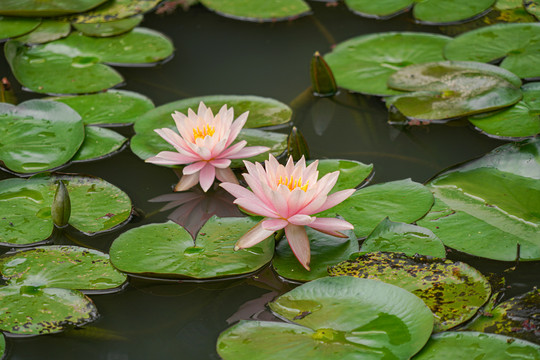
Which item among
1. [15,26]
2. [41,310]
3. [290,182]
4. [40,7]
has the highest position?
[40,7]

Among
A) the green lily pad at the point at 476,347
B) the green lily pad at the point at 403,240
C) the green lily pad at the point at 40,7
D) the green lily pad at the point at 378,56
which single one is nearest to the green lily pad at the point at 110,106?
the green lily pad at the point at 40,7

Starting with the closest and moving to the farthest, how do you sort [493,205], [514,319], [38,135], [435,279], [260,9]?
[514,319], [435,279], [493,205], [38,135], [260,9]

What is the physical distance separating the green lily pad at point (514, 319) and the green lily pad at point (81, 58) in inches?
85.1

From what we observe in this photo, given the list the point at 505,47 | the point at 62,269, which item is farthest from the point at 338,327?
the point at 505,47

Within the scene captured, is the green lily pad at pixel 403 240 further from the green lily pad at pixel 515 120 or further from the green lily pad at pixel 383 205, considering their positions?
the green lily pad at pixel 515 120

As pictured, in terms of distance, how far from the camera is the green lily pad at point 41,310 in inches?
71.2

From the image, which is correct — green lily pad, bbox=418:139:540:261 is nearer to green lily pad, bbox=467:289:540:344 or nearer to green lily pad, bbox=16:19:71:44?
green lily pad, bbox=467:289:540:344

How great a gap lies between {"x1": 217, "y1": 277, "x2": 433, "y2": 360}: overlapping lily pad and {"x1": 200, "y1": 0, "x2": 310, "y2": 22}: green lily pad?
7.24ft

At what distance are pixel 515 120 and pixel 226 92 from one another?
1.41 meters

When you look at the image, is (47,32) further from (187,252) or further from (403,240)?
(403,240)

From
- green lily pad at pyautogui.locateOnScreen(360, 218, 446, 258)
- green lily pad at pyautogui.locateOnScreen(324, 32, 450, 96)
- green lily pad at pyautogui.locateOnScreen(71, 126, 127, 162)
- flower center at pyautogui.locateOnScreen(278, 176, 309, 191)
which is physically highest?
green lily pad at pyautogui.locateOnScreen(324, 32, 450, 96)

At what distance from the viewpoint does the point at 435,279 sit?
1883 mm

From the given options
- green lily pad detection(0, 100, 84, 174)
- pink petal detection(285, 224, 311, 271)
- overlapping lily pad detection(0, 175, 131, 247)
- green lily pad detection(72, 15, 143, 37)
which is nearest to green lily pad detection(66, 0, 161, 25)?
green lily pad detection(72, 15, 143, 37)

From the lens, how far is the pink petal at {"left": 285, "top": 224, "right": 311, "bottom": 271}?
1934 millimetres
